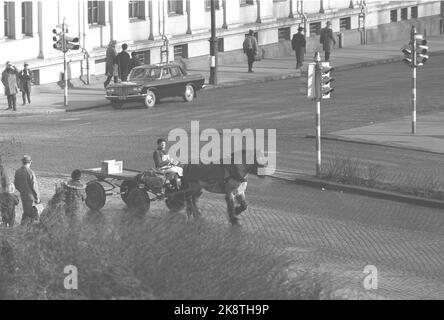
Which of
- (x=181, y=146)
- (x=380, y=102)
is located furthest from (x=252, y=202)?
(x=380, y=102)

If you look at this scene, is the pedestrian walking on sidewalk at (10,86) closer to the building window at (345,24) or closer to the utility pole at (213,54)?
the utility pole at (213,54)

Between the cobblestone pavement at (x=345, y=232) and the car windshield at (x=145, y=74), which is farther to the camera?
the car windshield at (x=145, y=74)

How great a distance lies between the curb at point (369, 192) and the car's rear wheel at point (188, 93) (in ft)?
44.8

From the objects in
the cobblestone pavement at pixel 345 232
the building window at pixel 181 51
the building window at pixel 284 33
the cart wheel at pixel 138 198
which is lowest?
the cobblestone pavement at pixel 345 232

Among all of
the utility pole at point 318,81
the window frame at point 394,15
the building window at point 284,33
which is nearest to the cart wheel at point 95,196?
the utility pole at point 318,81

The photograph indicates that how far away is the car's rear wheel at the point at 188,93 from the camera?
1698 inches

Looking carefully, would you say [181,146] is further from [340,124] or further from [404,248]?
[404,248]

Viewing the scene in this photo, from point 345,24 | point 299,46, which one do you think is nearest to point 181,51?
point 299,46

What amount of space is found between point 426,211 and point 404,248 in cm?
391

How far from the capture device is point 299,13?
5891 centimetres

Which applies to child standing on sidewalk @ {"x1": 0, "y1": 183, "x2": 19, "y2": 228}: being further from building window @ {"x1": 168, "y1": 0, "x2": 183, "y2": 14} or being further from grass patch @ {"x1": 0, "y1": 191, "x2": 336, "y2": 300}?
building window @ {"x1": 168, "y1": 0, "x2": 183, "y2": 14}

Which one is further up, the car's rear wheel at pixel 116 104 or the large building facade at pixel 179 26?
the large building facade at pixel 179 26

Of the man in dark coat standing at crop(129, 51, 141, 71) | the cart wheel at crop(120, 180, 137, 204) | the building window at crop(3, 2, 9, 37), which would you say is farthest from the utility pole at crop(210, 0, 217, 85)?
the cart wheel at crop(120, 180, 137, 204)

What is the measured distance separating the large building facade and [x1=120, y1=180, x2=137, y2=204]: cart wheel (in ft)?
67.8
